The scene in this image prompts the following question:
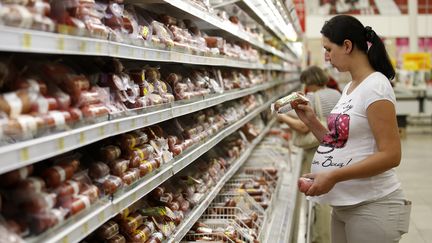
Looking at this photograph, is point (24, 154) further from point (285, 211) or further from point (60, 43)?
point (285, 211)

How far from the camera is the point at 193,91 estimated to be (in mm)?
3029

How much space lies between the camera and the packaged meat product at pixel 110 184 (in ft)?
5.62

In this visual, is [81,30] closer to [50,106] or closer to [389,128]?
[50,106]

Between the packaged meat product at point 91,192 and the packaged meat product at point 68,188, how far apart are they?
0.05 feet

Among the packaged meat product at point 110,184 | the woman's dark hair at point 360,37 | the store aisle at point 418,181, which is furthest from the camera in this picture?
the store aisle at point 418,181

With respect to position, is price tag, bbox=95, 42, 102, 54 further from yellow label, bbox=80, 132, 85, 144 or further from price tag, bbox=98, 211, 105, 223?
price tag, bbox=98, 211, 105, 223

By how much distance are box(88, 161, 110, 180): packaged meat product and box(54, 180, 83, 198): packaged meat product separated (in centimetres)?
15

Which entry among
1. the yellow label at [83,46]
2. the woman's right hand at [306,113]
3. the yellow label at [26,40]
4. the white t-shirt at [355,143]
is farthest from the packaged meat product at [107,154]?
the woman's right hand at [306,113]

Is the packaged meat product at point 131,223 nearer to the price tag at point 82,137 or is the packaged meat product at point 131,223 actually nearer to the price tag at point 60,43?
the price tag at point 82,137

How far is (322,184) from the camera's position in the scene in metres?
2.30

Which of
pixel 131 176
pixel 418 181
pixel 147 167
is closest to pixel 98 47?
pixel 131 176

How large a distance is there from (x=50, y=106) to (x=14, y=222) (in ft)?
1.03

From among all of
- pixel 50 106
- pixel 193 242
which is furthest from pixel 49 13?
pixel 193 242

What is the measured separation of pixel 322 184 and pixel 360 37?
672 millimetres
